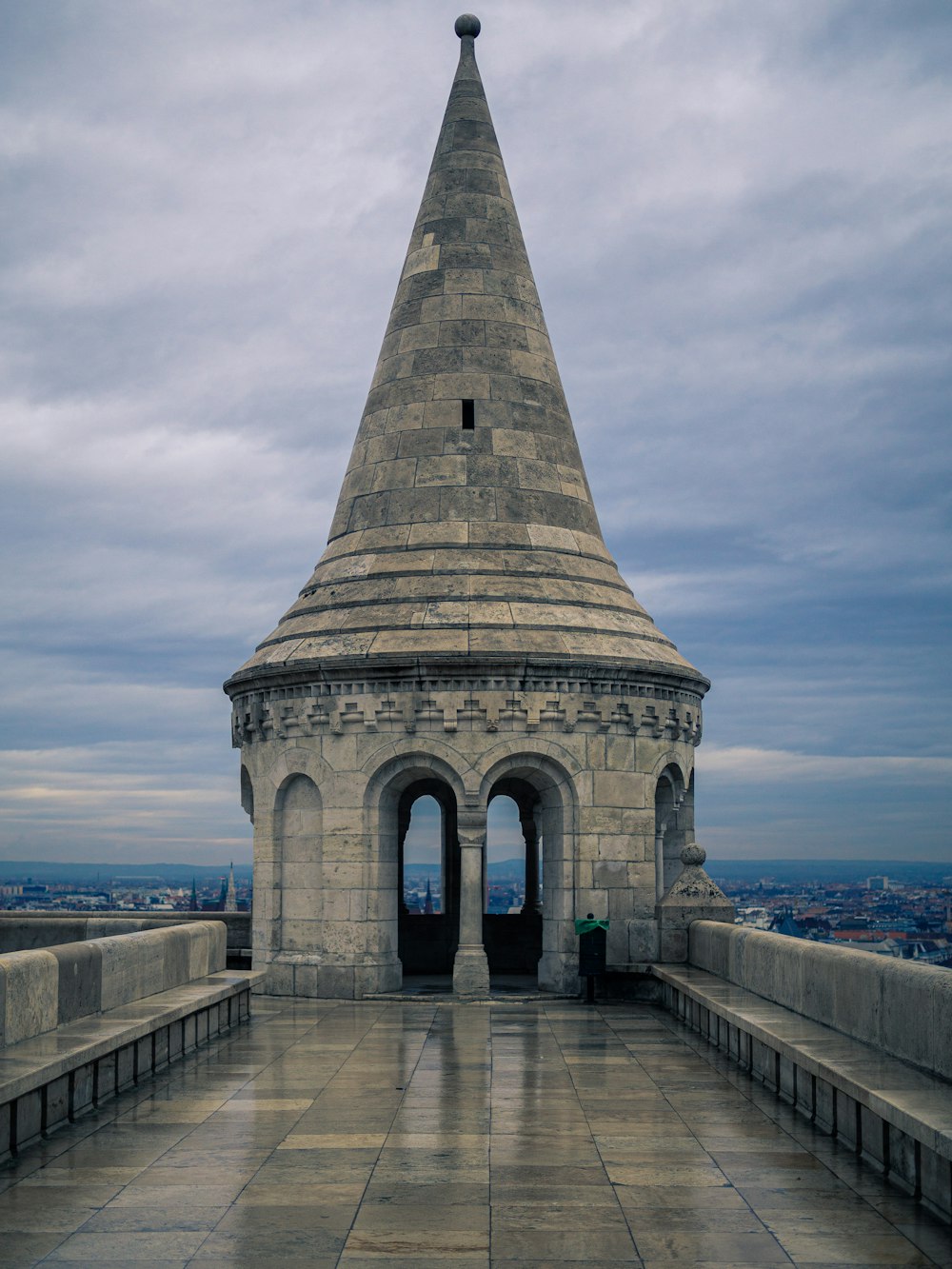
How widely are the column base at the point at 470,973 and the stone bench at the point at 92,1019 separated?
4.01m

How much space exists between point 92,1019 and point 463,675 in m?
8.30

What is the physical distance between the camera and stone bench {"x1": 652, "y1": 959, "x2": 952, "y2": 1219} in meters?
7.91

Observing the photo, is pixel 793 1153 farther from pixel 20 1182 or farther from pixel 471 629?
pixel 471 629

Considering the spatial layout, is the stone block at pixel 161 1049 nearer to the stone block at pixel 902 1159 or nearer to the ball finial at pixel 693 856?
the stone block at pixel 902 1159

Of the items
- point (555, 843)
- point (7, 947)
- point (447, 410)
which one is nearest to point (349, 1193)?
point (555, 843)

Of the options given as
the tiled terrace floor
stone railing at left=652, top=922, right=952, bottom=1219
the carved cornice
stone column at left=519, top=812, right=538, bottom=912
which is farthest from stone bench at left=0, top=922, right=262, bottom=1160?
stone column at left=519, top=812, right=538, bottom=912

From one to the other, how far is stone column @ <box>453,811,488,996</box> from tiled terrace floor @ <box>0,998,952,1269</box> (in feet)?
17.8

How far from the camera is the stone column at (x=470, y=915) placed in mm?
19125

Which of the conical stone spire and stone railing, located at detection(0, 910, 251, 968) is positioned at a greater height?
the conical stone spire

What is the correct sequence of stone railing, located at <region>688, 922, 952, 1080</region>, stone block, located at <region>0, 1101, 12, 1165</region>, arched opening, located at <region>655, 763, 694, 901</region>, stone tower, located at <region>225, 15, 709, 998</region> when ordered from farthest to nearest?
arched opening, located at <region>655, 763, 694, 901</region>, stone tower, located at <region>225, 15, 709, 998</region>, stone railing, located at <region>688, 922, 952, 1080</region>, stone block, located at <region>0, 1101, 12, 1165</region>

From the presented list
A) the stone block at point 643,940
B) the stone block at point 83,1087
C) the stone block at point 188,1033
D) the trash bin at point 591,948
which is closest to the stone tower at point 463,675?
the stone block at point 643,940

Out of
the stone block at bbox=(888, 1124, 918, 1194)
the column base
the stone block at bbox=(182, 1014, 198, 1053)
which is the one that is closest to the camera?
the stone block at bbox=(888, 1124, 918, 1194)

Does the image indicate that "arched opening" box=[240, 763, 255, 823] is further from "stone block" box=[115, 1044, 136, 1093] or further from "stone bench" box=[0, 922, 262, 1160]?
"stone block" box=[115, 1044, 136, 1093]

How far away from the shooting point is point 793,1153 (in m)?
9.38
